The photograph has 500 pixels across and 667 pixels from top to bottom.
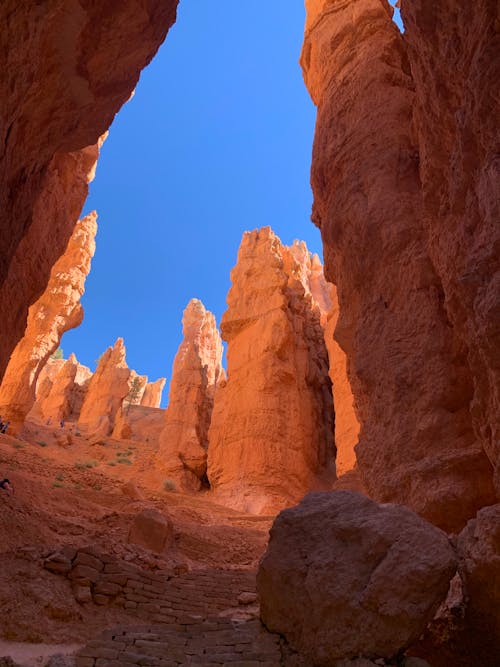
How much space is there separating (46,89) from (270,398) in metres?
17.1

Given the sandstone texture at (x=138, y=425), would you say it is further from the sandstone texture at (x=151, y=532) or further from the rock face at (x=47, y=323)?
the sandstone texture at (x=151, y=532)

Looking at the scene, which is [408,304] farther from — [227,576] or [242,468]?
[242,468]

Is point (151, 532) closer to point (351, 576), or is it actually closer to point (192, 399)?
point (351, 576)

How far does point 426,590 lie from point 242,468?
59.6ft

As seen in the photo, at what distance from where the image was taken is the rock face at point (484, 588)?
15.3 ft

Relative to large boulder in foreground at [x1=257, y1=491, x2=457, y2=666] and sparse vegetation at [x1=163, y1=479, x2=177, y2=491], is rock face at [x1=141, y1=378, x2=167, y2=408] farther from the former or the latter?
large boulder in foreground at [x1=257, y1=491, x2=457, y2=666]

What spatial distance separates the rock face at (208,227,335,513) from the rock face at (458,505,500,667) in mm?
15965

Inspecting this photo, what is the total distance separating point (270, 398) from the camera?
78.2ft

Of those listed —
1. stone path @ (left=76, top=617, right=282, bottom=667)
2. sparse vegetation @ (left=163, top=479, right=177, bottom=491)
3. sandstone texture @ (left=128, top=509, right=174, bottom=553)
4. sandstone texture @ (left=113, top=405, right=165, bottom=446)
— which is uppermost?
sandstone texture @ (left=113, top=405, right=165, bottom=446)

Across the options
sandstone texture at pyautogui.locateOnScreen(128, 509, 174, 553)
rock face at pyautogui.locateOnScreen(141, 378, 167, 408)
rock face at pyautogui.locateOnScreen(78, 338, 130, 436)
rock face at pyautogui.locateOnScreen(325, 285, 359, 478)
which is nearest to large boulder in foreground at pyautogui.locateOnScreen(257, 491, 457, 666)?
sandstone texture at pyautogui.locateOnScreen(128, 509, 174, 553)

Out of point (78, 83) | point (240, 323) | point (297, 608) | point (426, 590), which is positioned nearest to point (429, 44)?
point (78, 83)

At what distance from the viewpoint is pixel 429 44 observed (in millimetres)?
7305

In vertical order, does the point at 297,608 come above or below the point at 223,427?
below

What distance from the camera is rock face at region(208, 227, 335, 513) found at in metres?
22.1
